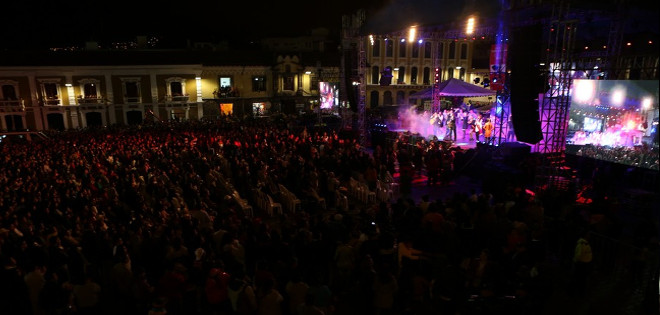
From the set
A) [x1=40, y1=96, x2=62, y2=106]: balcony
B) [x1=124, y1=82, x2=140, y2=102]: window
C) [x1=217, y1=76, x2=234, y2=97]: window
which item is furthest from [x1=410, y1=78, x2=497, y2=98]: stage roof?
[x1=40, y1=96, x2=62, y2=106]: balcony

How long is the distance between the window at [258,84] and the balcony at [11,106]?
16.6 meters

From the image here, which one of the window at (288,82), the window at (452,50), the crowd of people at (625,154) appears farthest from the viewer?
the window at (452,50)

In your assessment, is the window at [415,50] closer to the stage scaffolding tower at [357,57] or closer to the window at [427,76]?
the window at [427,76]

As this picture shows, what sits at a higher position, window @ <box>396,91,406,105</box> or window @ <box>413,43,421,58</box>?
window @ <box>413,43,421,58</box>

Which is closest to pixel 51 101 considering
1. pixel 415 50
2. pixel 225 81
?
pixel 225 81

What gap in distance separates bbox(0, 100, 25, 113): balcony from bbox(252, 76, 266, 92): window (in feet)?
54.6

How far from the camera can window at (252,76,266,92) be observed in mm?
36406

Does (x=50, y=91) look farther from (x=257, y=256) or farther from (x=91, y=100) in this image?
(x=257, y=256)

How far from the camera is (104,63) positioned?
104 ft

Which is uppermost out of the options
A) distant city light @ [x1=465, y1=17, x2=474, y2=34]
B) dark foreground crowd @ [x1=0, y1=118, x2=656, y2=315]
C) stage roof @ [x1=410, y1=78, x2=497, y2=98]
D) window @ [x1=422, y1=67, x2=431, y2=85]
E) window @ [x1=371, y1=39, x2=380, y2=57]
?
window @ [x1=371, y1=39, x2=380, y2=57]

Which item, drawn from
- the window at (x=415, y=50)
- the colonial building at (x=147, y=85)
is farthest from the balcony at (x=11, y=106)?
the window at (x=415, y=50)

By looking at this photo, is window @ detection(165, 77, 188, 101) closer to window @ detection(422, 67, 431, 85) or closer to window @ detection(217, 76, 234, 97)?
window @ detection(217, 76, 234, 97)

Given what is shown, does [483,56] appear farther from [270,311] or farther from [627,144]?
[270,311]

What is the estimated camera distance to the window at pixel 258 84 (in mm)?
36406
